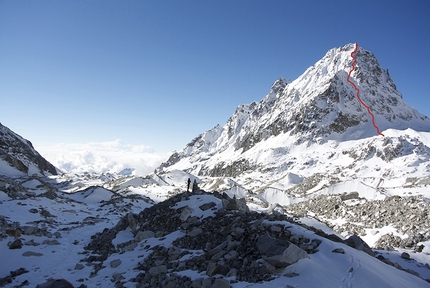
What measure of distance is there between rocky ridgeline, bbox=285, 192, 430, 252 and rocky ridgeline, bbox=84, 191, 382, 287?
40.2ft

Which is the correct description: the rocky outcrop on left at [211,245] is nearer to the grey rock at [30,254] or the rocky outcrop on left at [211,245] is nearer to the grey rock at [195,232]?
the grey rock at [195,232]

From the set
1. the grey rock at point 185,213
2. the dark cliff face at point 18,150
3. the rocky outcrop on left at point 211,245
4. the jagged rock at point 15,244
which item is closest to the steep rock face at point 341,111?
the dark cliff face at point 18,150

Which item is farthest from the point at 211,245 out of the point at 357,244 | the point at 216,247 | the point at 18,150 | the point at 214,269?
the point at 18,150

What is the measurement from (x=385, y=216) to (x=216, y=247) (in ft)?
76.3

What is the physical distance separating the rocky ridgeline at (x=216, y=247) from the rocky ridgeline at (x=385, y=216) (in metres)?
12.3

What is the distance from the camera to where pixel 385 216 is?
2598 centimetres

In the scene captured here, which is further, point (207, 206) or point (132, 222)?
point (132, 222)

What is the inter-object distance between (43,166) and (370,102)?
531ft

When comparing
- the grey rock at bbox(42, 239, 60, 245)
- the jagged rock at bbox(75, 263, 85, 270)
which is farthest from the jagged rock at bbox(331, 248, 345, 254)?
the grey rock at bbox(42, 239, 60, 245)

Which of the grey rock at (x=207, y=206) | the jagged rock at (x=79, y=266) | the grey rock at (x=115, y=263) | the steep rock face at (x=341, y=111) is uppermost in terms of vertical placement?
the steep rock face at (x=341, y=111)

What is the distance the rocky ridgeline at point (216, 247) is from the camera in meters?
8.64

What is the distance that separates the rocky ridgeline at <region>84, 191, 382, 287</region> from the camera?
864 centimetres

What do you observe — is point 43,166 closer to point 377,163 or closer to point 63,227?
point 63,227

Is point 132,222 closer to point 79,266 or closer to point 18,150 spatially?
point 79,266
